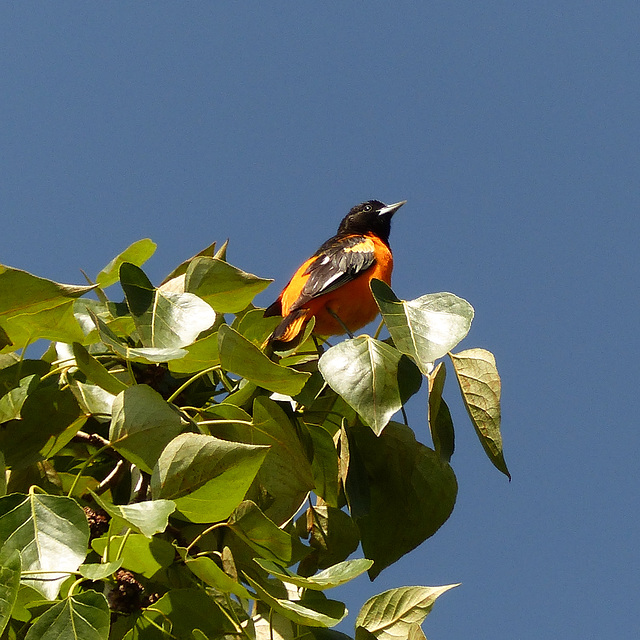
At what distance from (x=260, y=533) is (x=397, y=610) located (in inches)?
11.6

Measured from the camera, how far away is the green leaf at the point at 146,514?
3.80 feet

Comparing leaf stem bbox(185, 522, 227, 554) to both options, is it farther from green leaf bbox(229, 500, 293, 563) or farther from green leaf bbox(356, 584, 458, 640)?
green leaf bbox(356, 584, 458, 640)

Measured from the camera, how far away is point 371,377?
145cm

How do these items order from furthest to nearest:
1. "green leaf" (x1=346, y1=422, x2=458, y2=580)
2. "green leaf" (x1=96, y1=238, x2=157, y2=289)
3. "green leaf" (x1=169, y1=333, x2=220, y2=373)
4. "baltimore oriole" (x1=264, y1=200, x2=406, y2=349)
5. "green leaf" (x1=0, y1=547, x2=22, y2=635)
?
"baltimore oriole" (x1=264, y1=200, x2=406, y2=349) < "green leaf" (x1=96, y1=238, x2=157, y2=289) < "green leaf" (x1=346, y1=422, x2=458, y2=580) < "green leaf" (x1=169, y1=333, x2=220, y2=373) < "green leaf" (x1=0, y1=547, x2=22, y2=635)

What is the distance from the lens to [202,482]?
1.29 metres

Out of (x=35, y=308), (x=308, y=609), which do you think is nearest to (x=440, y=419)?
(x=308, y=609)

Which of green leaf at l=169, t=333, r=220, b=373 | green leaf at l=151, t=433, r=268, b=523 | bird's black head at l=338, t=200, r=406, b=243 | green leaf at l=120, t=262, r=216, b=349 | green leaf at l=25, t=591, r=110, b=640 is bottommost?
green leaf at l=25, t=591, r=110, b=640

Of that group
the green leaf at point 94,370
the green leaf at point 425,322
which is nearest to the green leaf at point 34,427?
the green leaf at point 94,370

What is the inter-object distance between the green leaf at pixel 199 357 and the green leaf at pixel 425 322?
0.32 m

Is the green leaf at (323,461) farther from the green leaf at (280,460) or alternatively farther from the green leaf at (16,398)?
the green leaf at (16,398)

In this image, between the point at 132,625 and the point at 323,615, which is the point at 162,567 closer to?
the point at 132,625

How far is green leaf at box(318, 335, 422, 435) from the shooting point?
1.42 m

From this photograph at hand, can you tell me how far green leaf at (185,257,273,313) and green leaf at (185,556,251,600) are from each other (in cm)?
62

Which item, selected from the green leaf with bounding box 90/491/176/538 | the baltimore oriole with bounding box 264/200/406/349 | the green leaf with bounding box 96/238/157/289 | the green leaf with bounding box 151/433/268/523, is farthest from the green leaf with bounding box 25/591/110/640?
the baltimore oriole with bounding box 264/200/406/349
